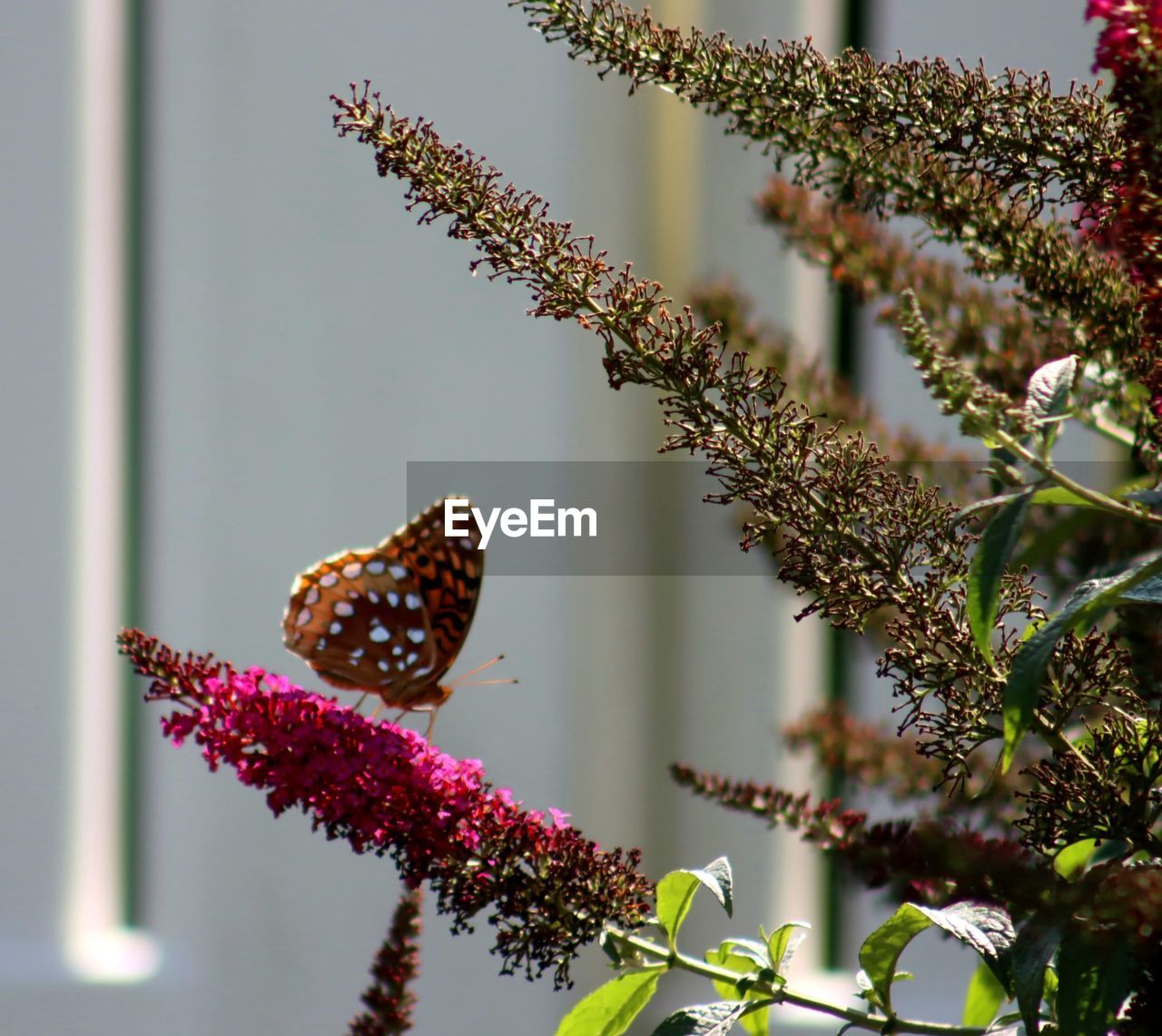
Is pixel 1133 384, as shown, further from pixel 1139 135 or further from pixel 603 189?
pixel 603 189

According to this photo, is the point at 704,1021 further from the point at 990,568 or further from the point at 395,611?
the point at 395,611

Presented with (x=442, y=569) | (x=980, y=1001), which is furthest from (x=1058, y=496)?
(x=442, y=569)

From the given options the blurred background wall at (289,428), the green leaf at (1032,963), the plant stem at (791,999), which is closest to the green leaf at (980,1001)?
the plant stem at (791,999)

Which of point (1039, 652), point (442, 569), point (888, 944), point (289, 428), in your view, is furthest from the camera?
point (289, 428)

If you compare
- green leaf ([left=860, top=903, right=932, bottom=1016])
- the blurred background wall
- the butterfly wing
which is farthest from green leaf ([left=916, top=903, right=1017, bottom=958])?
the blurred background wall

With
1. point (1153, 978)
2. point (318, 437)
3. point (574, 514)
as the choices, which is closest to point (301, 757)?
point (1153, 978)
